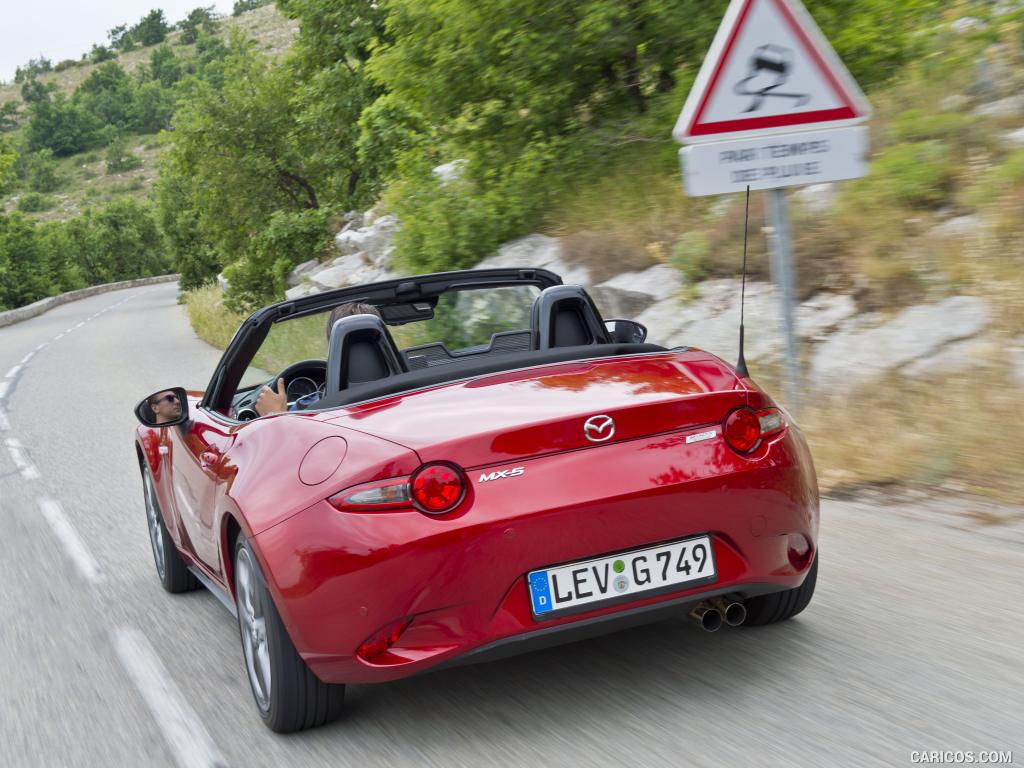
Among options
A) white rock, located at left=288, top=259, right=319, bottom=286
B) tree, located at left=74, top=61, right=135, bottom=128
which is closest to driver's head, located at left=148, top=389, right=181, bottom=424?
white rock, located at left=288, top=259, right=319, bottom=286

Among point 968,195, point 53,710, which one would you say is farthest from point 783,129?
point 53,710

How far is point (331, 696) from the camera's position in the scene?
369 cm

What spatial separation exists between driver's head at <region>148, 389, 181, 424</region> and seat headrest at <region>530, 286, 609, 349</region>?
1606 mm

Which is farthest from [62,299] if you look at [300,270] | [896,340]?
[896,340]

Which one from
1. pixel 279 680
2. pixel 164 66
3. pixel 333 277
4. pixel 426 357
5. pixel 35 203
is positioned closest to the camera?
pixel 279 680

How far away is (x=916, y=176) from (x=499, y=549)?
7.37 meters

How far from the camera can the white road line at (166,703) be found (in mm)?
3662

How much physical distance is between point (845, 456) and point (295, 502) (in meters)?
4.04

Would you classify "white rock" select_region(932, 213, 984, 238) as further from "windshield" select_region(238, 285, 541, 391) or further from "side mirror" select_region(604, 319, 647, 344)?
"windshield" select_region(238, 285, 541, 391)

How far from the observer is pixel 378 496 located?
329cm

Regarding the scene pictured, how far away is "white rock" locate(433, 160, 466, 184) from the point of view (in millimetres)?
15180

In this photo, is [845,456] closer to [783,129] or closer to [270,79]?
[783,129]

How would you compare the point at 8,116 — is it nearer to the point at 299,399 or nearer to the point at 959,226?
the point at 959,226

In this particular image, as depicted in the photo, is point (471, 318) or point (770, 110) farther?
point (770, 110)
